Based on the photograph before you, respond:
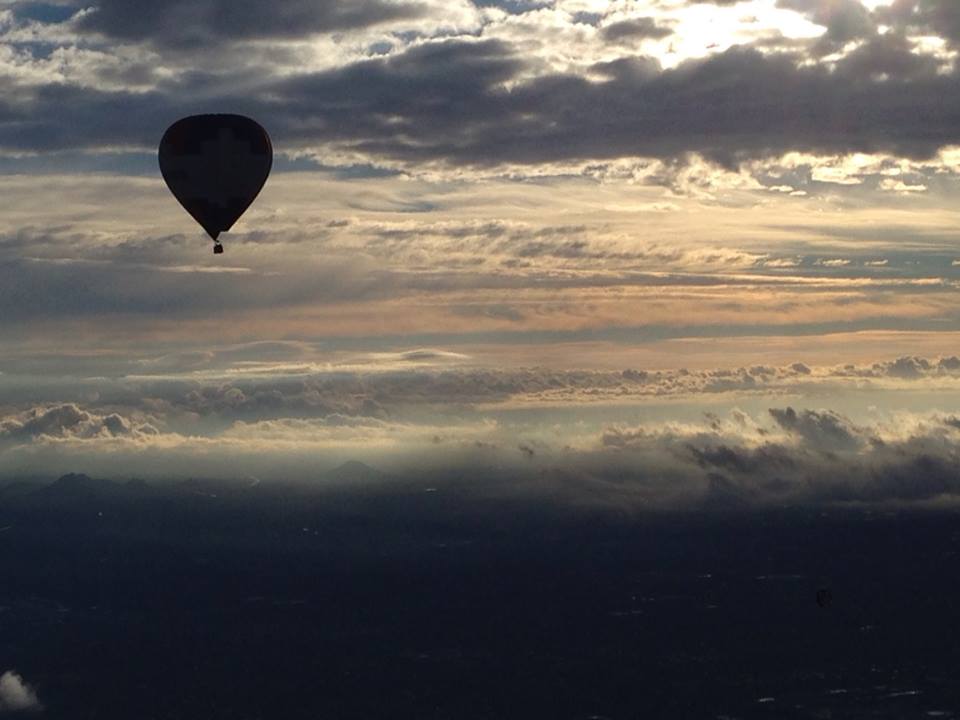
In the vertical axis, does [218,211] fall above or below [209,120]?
below
